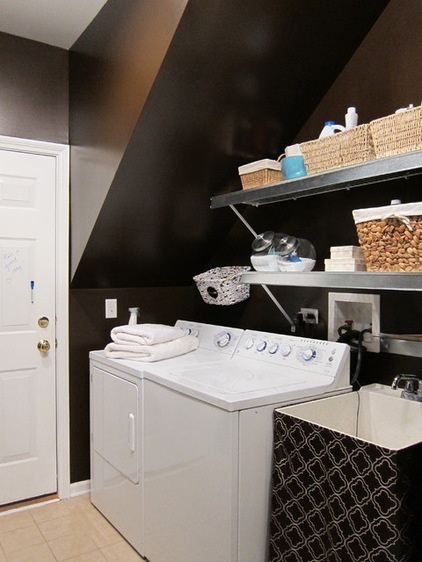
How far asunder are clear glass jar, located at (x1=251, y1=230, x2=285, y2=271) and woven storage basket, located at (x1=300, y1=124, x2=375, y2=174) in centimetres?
40

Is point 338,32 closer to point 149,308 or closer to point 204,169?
point 204,169

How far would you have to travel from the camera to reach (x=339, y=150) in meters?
1.75

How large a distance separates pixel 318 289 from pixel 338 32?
1.14 m

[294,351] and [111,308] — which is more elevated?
[111,308]

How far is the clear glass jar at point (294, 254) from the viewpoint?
2018 mm

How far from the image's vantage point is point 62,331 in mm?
2701

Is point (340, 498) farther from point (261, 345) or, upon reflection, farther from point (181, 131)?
point (181, 131)

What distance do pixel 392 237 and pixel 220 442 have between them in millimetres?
910

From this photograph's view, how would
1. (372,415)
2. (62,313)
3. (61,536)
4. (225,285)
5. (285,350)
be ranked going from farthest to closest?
(62,313)
(225,285)
(61,536)
(285,350)
(372,415)

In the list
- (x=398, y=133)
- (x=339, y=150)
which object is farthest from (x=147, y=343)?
(x=398, y=133)

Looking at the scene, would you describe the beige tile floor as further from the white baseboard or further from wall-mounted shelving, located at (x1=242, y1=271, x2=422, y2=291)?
A: wall-mounted shelving, located at (x1=242, y1=271, x2=422, y2=291)

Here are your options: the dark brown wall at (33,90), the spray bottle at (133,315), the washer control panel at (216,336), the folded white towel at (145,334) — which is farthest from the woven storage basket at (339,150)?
the dark brown wall at (33,90)

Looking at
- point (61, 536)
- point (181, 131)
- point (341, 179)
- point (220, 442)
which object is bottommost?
point (61, 536)

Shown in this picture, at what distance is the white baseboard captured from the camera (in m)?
2.74
